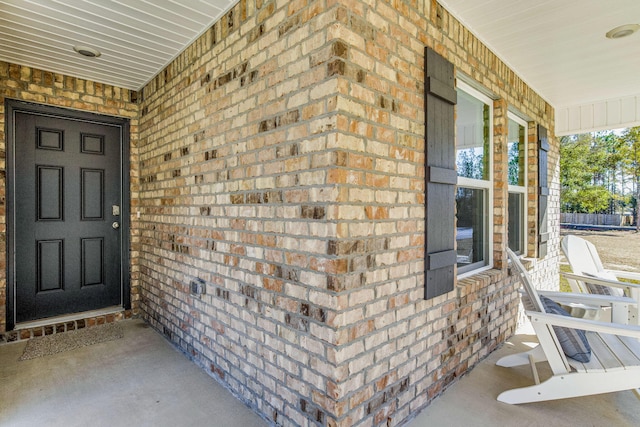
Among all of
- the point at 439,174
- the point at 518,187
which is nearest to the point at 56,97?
the point at 439,174

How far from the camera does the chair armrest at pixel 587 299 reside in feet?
7.90

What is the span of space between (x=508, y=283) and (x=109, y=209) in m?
3.91

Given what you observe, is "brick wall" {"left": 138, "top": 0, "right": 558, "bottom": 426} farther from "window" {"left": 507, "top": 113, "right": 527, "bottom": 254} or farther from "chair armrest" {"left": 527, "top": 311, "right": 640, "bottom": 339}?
"window" {"left": 507, "top": 113, "right": 527, "bottom": 254}

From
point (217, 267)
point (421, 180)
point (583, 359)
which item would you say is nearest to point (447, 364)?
point (583, 359)

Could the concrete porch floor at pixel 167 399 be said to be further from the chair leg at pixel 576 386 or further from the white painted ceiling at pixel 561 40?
the white painted ceiling at pixel 561 40

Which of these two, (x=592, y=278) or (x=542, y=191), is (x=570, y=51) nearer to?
(x=542, y=191)

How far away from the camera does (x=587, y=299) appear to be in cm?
252

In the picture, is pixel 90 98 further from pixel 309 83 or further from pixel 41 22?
pixel 309 83

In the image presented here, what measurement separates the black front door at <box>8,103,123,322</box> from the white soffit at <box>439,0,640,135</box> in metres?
3.40

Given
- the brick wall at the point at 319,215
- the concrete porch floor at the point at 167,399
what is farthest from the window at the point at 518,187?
the concrete porch floor at the point at 167,399

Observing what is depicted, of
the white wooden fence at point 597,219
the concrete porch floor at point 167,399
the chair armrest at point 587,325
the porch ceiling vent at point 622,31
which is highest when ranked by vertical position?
the porch ceiling vent at point 622,31

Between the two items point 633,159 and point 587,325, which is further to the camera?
point 633,159

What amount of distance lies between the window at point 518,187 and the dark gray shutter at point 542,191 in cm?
15

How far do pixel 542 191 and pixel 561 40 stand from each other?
5.47 ft
